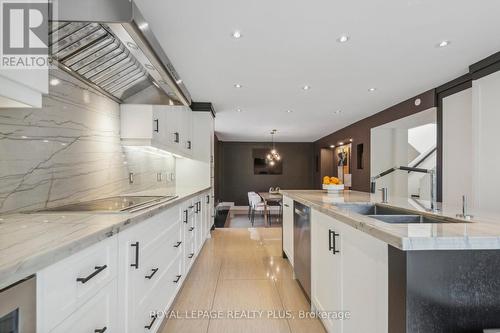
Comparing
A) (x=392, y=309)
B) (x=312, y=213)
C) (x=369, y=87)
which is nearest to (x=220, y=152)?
(x=369, y=87)

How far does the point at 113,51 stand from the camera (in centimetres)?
168

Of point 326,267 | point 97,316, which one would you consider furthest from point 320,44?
point 97,316

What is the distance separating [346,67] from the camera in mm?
3045

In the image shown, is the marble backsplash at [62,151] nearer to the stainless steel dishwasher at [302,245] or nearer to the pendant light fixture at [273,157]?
the stainless steel dishwasher at [302,245]

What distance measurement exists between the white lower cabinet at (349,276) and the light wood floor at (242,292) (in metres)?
0.35

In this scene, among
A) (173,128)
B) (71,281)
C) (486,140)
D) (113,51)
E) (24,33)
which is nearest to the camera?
(71,281)

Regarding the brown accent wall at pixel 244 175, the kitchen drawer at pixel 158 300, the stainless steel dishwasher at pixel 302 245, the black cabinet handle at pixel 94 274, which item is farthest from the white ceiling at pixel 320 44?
the brown accent wall at pixel 244 175

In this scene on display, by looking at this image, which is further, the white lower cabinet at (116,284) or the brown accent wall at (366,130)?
the brown accent wall at (366,130)

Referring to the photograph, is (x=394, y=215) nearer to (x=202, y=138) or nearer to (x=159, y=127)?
(x=159, y=127)

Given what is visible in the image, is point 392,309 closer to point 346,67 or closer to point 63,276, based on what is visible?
point 63,276

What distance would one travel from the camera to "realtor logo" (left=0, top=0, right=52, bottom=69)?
886 millimetres

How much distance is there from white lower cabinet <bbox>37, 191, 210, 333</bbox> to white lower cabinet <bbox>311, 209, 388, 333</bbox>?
109 cm

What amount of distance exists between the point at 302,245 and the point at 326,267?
0.69 meters

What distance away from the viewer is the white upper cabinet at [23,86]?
2.85 ft
